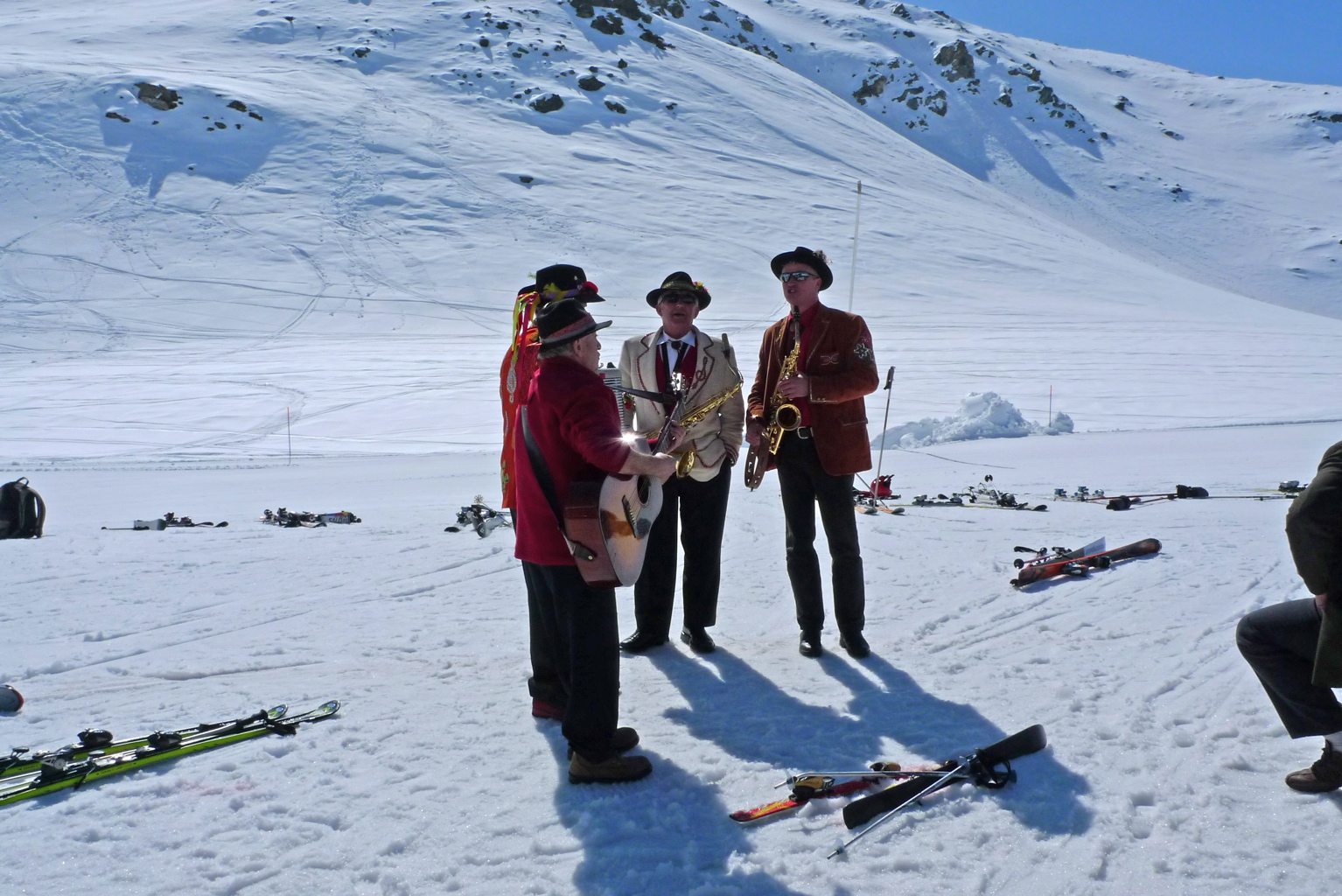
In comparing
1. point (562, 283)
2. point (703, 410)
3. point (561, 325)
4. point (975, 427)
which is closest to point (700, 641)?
point (703, 410)

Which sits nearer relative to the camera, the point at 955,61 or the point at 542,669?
the point at 542,669

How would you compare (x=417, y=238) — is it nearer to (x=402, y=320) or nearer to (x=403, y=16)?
(x=402, y=320)

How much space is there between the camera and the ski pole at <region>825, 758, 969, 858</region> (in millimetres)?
2912

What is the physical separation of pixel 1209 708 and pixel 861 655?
56.7 inches

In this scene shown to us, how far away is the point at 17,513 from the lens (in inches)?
315

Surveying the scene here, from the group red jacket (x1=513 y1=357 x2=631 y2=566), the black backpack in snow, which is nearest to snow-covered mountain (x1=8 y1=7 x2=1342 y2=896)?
the black backpack in snow

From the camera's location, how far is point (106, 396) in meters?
22.2

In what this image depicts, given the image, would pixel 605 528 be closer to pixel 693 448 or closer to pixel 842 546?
pixel 693 448

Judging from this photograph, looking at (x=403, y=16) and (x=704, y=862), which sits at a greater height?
(x=403, y=16)

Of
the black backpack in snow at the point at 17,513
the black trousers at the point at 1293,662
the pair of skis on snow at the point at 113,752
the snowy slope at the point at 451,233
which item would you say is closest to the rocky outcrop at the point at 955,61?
the snowy slope at the point at 451,233

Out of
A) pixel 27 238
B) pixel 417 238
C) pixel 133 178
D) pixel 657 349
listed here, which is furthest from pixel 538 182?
pixel 657 349

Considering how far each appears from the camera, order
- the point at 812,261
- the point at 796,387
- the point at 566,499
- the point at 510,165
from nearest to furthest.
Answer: the point at 566,499, the point at 796,387, the point at 812,261, the point at 510,165

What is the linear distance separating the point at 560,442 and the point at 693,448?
4.49 ft

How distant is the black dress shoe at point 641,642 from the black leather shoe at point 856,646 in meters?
0.88
